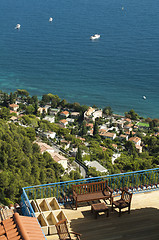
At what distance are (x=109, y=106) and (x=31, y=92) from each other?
1573 cm

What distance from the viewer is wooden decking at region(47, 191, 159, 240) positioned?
4.94 meters

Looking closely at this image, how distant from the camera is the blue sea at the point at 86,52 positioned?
59062 mm

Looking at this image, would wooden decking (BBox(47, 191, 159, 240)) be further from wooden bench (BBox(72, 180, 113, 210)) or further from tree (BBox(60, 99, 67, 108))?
tree (BBox(60, 99, 67, 108))

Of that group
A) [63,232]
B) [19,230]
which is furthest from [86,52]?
[19,230]

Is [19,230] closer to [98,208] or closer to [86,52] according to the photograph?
[98,208]

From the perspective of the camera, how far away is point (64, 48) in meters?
81.2

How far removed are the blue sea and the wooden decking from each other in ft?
153

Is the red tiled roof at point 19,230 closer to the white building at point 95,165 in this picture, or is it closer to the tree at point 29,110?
the white building at point 95,165

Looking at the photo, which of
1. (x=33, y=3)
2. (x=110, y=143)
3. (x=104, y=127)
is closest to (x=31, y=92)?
(x=104, y=127)

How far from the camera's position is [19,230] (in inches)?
144

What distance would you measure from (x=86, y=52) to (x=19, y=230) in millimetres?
77163

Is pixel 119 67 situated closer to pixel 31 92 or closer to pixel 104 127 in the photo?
pixel 31 92

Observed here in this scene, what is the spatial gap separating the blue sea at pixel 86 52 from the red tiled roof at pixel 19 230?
48.6 m

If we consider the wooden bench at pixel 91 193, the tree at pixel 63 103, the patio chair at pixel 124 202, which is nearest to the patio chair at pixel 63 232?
the wooden bench at pixel 91 193
